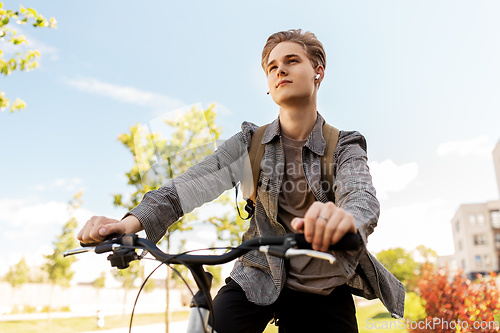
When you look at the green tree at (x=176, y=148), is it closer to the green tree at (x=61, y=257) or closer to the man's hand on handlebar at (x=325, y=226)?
the man's hand on handlebar at (x=325, y=226)

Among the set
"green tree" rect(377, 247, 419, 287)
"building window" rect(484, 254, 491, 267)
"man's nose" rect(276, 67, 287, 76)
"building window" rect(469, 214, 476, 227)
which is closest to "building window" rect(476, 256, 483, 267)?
"building window" rect(484, 254, 491, 267)

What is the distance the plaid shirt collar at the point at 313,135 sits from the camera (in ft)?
7.59

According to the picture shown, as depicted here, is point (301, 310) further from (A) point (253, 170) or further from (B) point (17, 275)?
(B) point (17, 275)

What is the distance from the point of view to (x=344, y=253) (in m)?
1.43

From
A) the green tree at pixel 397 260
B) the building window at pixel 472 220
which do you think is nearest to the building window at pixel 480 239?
the building window at pixel 472 220

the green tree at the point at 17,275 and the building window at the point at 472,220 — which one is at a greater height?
the building window at the point at 472,220

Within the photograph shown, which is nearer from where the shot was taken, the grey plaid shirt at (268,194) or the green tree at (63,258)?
the grey plaid shirt at (268,194)

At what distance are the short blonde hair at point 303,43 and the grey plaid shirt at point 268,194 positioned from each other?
48 cm

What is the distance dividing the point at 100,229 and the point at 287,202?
1.20 meters

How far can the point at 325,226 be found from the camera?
1146mm

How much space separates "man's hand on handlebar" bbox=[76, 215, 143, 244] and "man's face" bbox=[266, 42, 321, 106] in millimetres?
1271

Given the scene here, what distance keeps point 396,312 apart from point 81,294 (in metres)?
35.7

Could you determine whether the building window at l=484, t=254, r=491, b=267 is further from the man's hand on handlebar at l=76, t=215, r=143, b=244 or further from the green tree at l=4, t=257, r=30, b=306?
the man's hand on handlebar at l=76, t=215, r=143, b=244

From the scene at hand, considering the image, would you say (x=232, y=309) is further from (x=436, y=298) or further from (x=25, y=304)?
(x=25, y=304)
